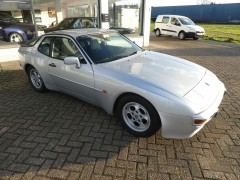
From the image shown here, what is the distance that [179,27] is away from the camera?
15.5 m

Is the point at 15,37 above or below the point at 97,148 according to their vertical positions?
above

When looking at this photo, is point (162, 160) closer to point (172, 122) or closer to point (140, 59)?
point (172, 122)

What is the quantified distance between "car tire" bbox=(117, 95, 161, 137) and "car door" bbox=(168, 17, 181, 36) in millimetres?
13947

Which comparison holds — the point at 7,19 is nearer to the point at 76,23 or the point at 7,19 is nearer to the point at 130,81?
the point at 76,23

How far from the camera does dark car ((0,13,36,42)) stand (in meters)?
8.95

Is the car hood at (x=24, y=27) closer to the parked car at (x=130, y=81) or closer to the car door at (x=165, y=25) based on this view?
the parked car at (x=130, y=81)

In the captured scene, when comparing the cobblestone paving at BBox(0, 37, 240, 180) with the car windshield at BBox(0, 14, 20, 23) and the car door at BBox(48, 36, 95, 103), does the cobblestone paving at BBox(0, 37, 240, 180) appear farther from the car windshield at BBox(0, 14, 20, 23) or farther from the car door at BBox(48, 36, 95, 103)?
the car windshield at BBox(0, 14, 20, 23)

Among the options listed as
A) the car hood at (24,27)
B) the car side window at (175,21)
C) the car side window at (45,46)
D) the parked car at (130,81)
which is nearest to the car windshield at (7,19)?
the car hood at (24,27)

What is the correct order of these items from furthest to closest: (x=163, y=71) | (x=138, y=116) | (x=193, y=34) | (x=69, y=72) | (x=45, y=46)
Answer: (x=193, y=34) < (x=45, y=46) < (x=69, y=72) < (x=163, y=71) < (x=138, y=116)

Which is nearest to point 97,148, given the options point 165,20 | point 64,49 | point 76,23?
point 64,49

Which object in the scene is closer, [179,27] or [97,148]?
[97,148]

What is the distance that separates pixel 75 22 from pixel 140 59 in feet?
25.1

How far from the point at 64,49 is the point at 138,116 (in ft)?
6.52

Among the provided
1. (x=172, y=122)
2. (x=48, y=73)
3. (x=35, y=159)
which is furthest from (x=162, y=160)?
(x=48, y=73)
